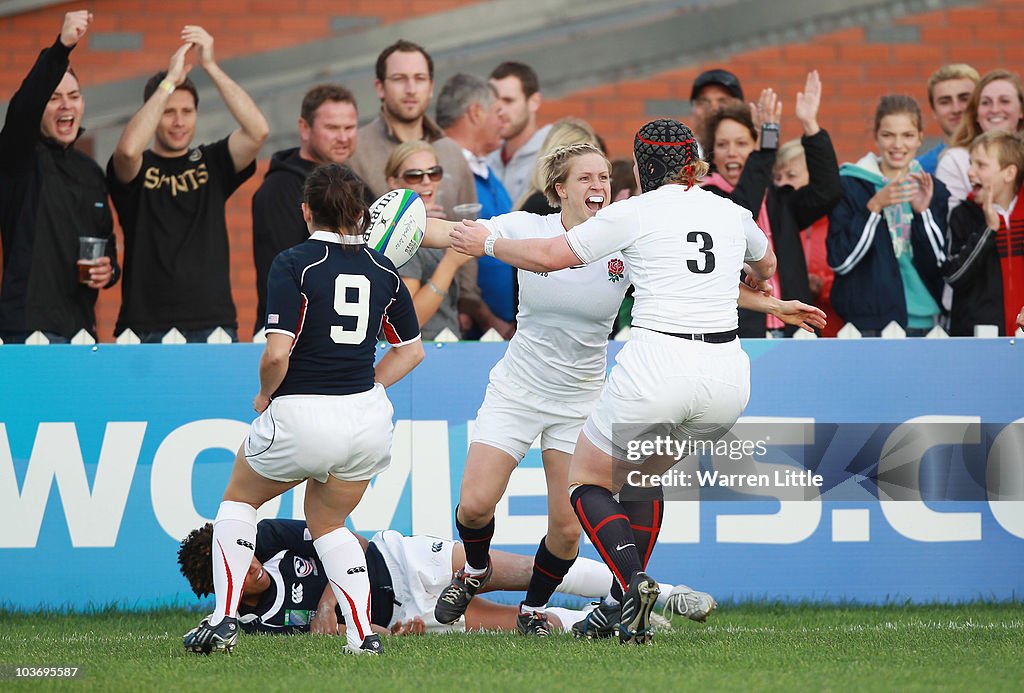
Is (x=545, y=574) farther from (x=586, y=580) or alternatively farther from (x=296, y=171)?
(x=296, y=171)

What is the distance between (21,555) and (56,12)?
5763mm

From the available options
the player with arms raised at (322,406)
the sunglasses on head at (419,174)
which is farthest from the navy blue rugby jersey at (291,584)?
the sunglasses on head at (419,174)

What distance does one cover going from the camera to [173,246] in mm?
7652

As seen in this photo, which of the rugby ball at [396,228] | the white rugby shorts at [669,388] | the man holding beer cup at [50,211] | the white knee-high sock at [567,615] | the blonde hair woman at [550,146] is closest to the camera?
the white rugby shorts at [669,388]

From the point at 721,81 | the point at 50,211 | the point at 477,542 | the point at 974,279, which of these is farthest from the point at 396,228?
the point at 721,81

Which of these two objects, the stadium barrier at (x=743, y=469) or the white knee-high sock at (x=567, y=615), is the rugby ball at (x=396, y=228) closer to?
the stadium barrier at (x=743, y=469)

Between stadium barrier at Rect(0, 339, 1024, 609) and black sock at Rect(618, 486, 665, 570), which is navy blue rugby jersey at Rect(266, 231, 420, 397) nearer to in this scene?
black sock at Rect(618, 486, 665, 570)

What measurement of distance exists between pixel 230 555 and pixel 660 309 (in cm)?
177

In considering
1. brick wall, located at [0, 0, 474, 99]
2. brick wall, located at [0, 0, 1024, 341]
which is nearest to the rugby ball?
brick wall, located at [0, 0, 1024, 341]

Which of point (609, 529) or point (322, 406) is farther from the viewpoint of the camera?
point (609, 529)

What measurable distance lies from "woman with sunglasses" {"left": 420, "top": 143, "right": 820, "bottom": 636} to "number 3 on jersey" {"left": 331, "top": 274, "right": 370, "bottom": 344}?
0.61 m

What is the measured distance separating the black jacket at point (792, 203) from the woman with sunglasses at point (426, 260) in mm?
1434

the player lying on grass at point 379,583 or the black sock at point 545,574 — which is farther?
the player lying on grass at point 379,583

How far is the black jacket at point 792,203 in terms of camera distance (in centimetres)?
746
